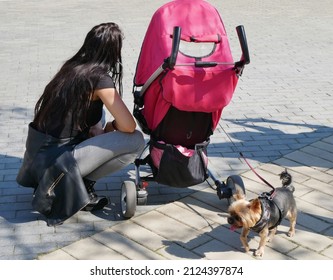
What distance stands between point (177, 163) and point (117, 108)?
1.98 ft

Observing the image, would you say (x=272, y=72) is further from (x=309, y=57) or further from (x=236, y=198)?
(x=236, y=198)

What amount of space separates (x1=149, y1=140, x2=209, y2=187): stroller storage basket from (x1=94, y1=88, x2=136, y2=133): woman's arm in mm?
253

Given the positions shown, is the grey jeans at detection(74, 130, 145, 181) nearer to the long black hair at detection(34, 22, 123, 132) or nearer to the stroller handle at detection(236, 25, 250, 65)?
the long black hair at detection(34, 22, 123, 132)

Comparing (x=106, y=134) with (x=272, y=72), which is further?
(x=272, y=72)

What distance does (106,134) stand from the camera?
4.34 metres

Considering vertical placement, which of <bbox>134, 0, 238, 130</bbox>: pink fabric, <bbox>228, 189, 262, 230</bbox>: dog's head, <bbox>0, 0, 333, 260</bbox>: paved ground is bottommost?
<bbox>0, 0, 333, 260</bbox>: paved ground

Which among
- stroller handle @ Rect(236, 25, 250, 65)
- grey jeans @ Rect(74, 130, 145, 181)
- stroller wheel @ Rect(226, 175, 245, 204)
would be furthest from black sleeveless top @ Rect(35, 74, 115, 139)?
stroller wheel @ Rect(226, 175, 245, 204)

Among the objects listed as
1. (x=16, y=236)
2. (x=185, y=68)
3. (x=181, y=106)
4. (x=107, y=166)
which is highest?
(x=185, y=68)

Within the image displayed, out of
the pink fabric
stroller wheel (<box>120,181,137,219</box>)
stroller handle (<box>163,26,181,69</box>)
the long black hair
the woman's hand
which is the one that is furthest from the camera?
the woman's hand

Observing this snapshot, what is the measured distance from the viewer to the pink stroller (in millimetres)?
3984

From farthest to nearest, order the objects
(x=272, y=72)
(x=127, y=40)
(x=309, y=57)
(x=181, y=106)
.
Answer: (x=127, y=40), (x=309, y=57), (x=272, y=72), (x=181, y=106)

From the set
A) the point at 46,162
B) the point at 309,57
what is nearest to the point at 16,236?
the point at 46,162
